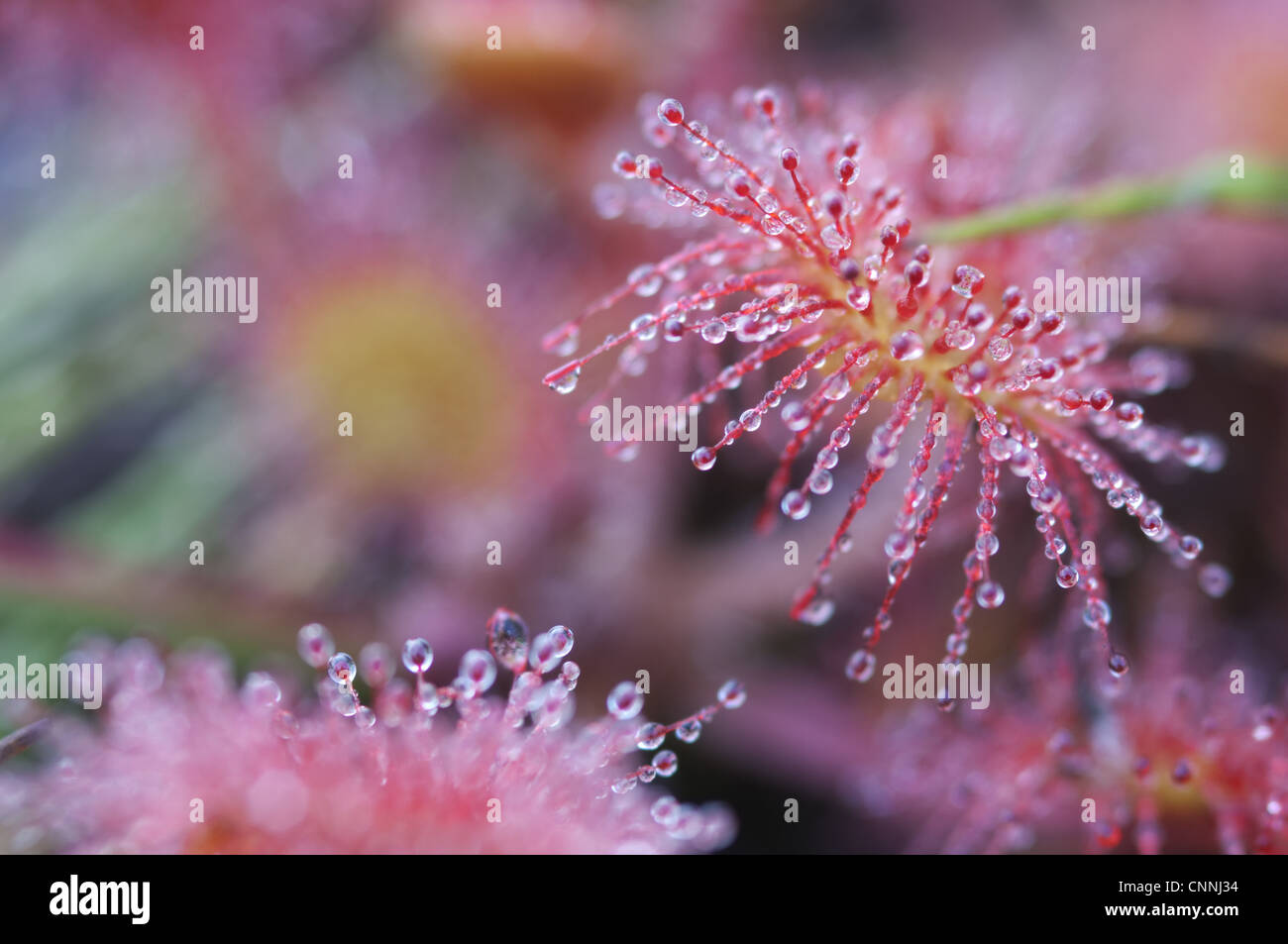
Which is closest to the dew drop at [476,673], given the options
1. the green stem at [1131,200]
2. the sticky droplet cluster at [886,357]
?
the sticky droplet cluster at [886,357]

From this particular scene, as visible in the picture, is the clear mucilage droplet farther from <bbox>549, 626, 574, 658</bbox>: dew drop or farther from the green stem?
the green stem

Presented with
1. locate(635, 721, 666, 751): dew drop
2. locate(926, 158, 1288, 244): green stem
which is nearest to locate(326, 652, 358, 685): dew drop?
locate(635, 721, 666, 751): dew drop

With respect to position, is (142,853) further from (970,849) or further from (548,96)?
(548,96)

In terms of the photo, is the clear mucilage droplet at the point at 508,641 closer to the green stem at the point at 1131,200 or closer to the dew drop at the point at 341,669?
the dew drop at the point at 341,669

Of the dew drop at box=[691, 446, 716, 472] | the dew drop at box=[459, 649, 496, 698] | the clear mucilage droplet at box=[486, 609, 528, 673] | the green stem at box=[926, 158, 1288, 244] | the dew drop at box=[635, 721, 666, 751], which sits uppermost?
the green stem at box=[926, 158, 1288, 244]

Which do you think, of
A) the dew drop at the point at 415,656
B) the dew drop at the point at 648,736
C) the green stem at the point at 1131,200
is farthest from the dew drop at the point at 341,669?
the green stem at the point at 1131,200

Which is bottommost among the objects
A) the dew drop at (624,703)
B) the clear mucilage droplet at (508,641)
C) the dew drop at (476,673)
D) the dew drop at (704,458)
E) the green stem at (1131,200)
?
the dew drop at (624,703)

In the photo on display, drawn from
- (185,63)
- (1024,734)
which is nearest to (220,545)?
(185,63)

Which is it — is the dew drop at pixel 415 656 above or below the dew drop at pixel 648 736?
above

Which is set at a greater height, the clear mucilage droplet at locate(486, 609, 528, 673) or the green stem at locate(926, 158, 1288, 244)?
the green stem at locate(926, 158, 1288, 244)

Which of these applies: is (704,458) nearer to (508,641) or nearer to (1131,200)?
(508,641)
